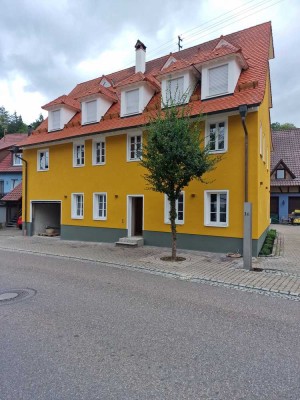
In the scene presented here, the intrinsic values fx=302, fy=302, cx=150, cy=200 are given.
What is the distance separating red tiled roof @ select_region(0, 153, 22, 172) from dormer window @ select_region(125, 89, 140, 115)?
1643cm

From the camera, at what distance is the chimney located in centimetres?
1958

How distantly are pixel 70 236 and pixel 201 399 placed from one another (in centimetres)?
1529

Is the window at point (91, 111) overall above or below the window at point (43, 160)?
above

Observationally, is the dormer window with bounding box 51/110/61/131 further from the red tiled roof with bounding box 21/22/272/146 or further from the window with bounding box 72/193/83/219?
the window with bounding box 72/193/83/219

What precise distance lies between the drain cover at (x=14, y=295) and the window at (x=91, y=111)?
38.4 feet

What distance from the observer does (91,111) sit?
17.0 metres

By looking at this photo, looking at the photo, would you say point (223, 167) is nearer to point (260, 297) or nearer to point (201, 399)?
point (260, 297)

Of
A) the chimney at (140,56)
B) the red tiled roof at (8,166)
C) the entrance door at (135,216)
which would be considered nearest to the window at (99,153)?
the entrance door at (135,216)

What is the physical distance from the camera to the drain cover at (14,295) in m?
6.40

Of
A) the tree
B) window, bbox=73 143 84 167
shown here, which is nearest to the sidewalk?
the tree

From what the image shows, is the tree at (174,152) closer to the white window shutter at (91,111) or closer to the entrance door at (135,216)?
the entrance door at (135,216)

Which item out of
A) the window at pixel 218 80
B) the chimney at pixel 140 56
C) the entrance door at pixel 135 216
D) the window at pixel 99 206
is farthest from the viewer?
the chimney at pixel 140 56

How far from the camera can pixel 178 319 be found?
5.35 m

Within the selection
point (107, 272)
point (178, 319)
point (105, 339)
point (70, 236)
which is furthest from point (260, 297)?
point (70, 236)
